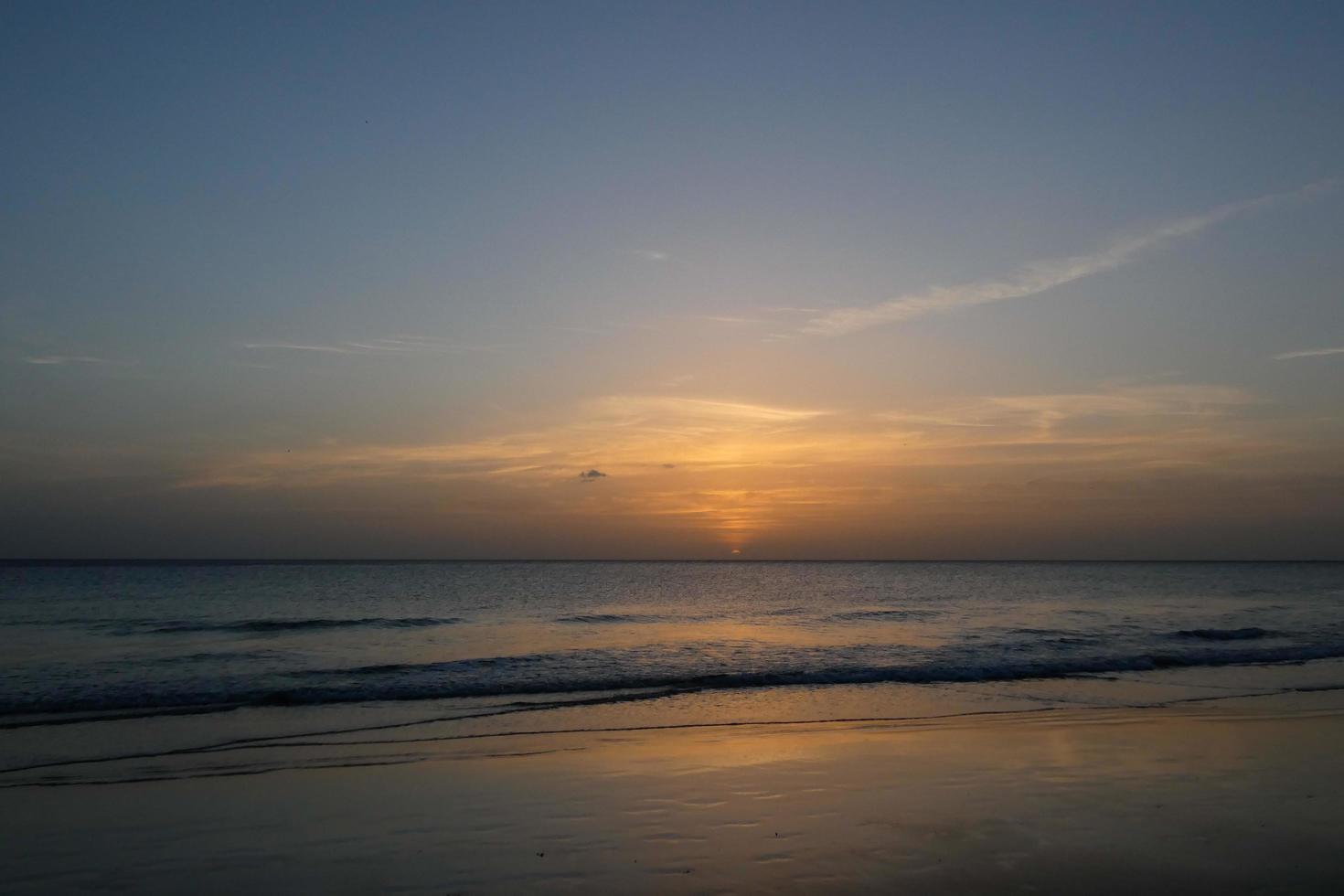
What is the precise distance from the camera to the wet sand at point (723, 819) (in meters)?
7.78

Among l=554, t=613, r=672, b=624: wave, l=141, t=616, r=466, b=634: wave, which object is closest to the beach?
l=141, t=616, r=466, b=634: wave

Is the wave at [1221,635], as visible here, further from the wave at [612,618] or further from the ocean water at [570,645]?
the wave at [612,618]

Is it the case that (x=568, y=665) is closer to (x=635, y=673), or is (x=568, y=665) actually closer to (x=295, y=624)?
(x=635, y=673)

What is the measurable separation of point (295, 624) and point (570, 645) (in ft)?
56.7

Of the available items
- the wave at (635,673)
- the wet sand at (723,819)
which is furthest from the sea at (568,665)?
the wet sand at (723,819)

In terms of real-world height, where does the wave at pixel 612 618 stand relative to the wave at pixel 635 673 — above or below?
below

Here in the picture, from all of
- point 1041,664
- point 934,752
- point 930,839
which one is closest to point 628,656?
point 1041,664

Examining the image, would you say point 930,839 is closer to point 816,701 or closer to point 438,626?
point 816,701

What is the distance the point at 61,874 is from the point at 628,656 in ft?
65.8

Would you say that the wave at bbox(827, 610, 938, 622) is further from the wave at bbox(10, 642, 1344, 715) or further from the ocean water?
the wave at bbox(10, 642, 1344, 715)

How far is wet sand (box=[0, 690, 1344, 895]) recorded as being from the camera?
306 inches

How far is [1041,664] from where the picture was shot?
83.0ft

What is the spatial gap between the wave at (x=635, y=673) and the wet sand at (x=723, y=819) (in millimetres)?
6745

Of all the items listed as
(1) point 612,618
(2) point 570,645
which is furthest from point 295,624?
(2) point 570,645
